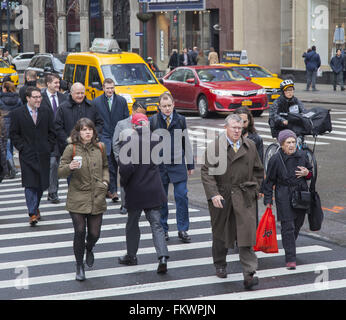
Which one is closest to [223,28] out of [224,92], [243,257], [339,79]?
[339,79]

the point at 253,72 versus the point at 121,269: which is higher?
the point at 253,72

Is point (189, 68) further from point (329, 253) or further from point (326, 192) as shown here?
point (329, 253)

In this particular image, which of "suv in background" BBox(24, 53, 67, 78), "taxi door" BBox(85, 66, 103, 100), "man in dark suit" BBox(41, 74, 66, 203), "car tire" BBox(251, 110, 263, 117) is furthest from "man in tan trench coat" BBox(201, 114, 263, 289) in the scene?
"suv in background" BBox(24, 53, 67, 78)

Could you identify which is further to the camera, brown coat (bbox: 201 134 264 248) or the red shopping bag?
the red shopping bag

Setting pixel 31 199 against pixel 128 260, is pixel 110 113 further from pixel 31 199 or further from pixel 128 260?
pixel 128 260

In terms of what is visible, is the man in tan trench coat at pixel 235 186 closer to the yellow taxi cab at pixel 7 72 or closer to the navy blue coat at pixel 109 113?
the navy blue coat at pixel 109 113

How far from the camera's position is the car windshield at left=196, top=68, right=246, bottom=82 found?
25078mm

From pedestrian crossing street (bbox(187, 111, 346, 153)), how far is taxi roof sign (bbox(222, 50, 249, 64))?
10.6 meters

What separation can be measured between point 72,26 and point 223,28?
24839 millimetres

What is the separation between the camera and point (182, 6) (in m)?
39.2

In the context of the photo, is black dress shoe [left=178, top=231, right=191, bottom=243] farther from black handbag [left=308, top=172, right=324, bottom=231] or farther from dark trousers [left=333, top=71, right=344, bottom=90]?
dark trousers [left=333, top=71, right=344, bottom=90]

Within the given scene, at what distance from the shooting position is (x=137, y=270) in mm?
8789
